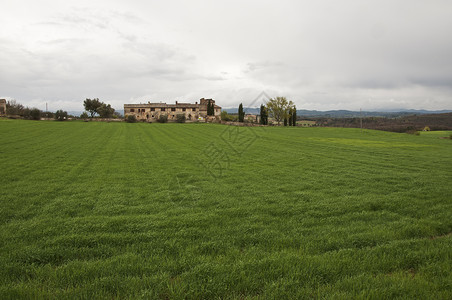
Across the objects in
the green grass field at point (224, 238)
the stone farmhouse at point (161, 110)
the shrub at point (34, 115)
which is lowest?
the green grass field at point (224, 238)

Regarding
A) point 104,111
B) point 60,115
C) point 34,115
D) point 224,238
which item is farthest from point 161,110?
point 224,238

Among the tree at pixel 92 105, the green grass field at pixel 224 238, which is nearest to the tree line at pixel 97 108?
the tree at pixel 92 105

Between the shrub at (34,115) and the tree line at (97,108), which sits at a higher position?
the tree line at (97,108)

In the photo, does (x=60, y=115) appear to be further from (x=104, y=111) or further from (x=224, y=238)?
(x=224, y=238)

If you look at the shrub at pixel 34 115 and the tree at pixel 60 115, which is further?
the tree at pixel 60 115

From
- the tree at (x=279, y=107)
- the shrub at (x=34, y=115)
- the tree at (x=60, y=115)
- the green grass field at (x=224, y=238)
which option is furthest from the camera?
the tree at (x=279, y=107)

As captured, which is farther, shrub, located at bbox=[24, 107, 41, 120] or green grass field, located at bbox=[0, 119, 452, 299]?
shrub, located at bbox=[24, 107, 41, 120]

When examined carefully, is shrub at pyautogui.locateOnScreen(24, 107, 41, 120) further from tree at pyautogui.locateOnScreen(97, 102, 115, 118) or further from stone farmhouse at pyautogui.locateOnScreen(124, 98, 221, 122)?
stone farmhouse at pyautogui.locateOnScreen(124, 98, 221, 122)

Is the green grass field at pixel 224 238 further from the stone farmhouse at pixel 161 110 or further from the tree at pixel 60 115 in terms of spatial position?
the stone farmhouse at pixel 161 110

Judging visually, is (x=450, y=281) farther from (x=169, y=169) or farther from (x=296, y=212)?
(x=169, y=169)

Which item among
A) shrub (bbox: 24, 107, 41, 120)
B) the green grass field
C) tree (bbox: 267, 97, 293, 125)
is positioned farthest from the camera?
tree (bbox: 267, 97, 293, 125)

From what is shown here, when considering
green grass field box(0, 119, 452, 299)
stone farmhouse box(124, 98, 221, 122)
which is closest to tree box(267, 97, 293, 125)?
stone farmhouse box(124, 98, 221, 122)

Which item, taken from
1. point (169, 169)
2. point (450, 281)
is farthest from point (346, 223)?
point (169, 169)

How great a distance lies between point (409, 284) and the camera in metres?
3.35
